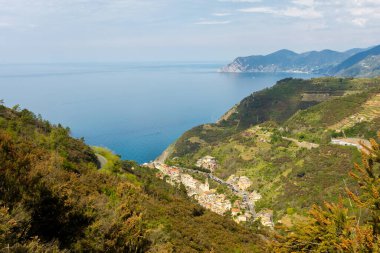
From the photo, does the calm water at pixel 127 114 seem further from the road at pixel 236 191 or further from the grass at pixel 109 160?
the grass at pixel 109 160


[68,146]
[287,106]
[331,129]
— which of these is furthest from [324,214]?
[287,106]

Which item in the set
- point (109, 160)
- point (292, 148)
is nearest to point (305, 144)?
point (292, 148)

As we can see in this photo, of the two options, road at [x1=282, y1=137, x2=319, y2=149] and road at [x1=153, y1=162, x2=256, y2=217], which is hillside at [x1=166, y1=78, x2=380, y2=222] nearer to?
road at [x1=282, y1=137, x2=319, y2=149]

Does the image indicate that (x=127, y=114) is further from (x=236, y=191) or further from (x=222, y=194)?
(x=222, y=194)

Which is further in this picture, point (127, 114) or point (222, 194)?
point (127, 114)

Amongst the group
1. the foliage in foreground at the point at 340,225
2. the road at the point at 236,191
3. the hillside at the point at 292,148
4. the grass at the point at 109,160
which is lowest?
the road at the point at 236,191

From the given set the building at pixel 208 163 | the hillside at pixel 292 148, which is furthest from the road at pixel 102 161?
the building at pixel 208 163

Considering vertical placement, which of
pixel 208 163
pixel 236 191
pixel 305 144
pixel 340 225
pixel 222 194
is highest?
pixel 340 225
